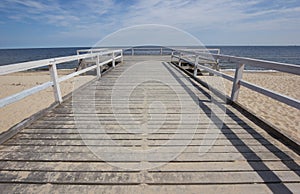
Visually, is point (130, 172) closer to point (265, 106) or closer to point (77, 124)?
point (77, 124)

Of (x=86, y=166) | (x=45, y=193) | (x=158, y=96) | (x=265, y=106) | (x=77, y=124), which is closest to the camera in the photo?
(x=45, y=193)

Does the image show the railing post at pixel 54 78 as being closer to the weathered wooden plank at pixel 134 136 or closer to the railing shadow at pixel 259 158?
the weathered wooden plank at pixel 134 136

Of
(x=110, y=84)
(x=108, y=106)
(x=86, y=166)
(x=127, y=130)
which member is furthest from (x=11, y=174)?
(x=110, y=84)

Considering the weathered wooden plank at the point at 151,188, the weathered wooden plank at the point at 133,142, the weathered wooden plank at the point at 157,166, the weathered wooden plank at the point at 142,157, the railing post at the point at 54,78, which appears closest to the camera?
the weathered wooden plank at the point at 151,188

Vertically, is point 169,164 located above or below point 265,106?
above

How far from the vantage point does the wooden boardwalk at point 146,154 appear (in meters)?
1.59

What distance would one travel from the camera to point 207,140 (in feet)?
7.50

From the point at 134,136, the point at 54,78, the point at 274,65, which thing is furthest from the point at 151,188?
the point at 54,78

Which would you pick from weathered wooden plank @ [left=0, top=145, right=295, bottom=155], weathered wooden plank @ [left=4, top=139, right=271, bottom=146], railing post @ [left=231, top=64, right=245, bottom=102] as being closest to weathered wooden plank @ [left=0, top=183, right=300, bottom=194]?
weathered wooden plank @ [left=0, top=145, right=295, bottom=155]

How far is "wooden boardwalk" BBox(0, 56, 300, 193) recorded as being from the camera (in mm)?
1591

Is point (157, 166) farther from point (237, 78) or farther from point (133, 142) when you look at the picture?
point (237, 78)

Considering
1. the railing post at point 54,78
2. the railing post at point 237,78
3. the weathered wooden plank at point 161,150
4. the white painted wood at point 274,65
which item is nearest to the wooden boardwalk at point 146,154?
the weathered wooden plank at point 161,150

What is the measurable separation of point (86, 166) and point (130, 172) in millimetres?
457

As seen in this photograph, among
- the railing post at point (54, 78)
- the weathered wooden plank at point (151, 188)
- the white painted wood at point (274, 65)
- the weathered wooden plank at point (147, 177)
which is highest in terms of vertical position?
the white painted wood at point (274, 65)
